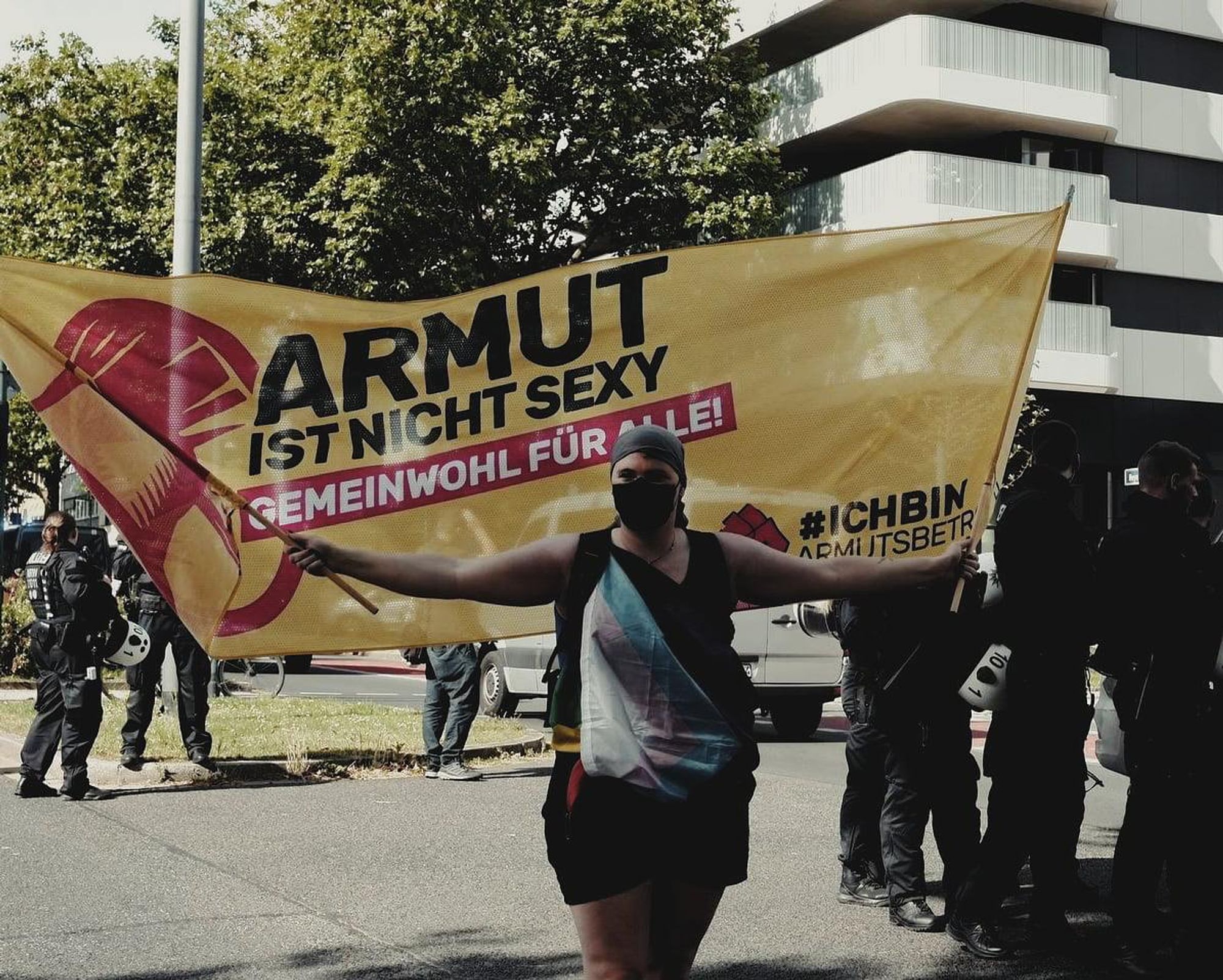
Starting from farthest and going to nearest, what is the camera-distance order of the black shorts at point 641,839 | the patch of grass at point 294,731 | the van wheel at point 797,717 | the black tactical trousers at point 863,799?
the van wheel at point 797,717, the patch of grass at point 294,731, the black tactical trousers at point 863,799, the black shorts at point 641,839

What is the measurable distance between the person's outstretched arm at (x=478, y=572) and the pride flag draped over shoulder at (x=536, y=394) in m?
1.09

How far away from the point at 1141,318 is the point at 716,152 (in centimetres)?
1090

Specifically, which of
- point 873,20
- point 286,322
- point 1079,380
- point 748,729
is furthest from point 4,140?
point 748,729

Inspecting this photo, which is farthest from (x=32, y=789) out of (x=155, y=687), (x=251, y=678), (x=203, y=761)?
(x=251, y=678)

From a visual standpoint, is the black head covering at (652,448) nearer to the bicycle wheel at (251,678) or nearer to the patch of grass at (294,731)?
the patch of grass at (294,731)

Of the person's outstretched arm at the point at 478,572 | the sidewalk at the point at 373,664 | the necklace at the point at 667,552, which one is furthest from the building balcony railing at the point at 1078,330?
the person's outstretched arm at the point at 478,572

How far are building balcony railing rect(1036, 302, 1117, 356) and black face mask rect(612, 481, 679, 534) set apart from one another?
1164 inches

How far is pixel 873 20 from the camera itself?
3431cm

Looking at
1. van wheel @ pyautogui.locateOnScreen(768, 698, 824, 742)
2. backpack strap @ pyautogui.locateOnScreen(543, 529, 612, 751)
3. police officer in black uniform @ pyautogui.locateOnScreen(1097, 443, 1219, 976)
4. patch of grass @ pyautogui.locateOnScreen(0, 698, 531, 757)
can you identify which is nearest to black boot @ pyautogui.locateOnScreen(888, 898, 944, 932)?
police officer in black uniform @ pyautogui.locateOnScreen(1097, 443, 1219, 976)

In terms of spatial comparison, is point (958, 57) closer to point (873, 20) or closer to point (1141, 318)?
point (873, 20)

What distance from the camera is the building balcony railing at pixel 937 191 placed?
31.4m

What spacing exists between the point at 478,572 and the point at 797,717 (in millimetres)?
11106

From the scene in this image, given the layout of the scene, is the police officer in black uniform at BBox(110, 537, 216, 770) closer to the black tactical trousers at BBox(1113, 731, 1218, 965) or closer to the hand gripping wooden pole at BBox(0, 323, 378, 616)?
the hand gripping wooden pole at BBox(0, 323, 378, 616)

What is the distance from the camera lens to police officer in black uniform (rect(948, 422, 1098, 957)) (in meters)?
5.84
